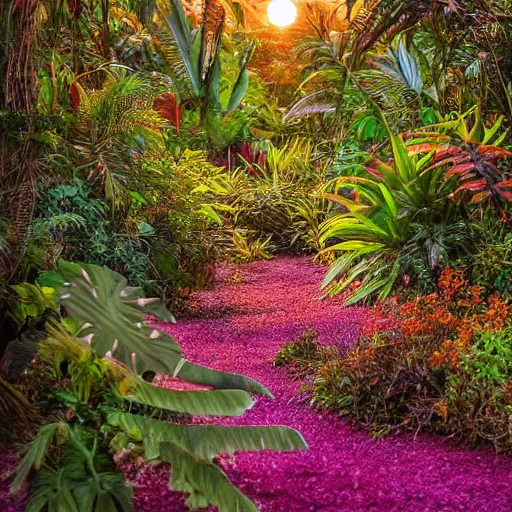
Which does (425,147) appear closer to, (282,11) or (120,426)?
(120,426)

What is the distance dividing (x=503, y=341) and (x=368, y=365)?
22.7 inches

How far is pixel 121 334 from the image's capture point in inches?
107

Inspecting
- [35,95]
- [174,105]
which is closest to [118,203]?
[35,95]

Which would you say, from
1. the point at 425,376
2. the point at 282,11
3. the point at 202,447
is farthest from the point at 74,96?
the point at 282,11

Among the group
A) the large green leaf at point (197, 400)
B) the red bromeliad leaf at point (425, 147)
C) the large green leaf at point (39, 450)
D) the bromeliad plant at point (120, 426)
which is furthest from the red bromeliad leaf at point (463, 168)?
the large green leaf at point (39, 450)

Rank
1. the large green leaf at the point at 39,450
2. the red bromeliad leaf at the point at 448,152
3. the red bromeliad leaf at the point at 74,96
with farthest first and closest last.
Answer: the red bromeliad leaf at the point at 448,152 < the red bromeliad leaf at the point at 74,96 < the large green leaf at the point at 39,450

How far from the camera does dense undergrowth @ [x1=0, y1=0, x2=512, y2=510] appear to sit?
2.30m

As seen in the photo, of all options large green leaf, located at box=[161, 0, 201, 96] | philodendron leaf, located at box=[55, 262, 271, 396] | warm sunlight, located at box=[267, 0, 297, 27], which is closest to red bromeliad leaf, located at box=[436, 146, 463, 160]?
philodendron leaf, located at box=[55, 262, 271, 396]

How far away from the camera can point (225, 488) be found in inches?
80.4

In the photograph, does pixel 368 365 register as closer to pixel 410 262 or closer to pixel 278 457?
pixel 278 457

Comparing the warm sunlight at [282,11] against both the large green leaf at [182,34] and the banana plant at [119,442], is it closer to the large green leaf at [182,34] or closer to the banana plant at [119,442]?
the large green leaf at [182,34]

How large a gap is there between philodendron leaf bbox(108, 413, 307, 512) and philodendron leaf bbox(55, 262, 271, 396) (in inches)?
13.7

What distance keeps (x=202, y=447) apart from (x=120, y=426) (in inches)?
8.9

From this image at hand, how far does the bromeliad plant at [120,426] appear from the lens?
2.01 m
